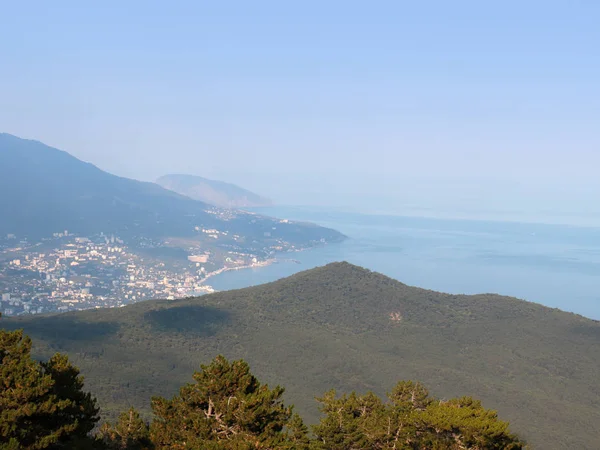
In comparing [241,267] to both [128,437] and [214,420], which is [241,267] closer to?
[128,437]

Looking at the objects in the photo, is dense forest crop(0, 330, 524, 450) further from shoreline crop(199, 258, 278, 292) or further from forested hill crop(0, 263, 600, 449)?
shoreline crop(199, 258, 278, 292)

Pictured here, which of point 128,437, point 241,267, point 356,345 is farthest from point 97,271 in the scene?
point 128,437

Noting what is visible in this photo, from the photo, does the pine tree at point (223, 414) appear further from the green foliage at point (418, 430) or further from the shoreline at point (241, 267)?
the shoreline at point (241, 267)

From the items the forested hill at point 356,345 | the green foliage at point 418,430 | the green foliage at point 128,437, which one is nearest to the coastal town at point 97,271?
the forested hill at point 356,345

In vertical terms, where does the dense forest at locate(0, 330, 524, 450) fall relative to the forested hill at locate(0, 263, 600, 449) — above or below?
above

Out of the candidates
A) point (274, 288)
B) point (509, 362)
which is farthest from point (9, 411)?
point (274, 288)

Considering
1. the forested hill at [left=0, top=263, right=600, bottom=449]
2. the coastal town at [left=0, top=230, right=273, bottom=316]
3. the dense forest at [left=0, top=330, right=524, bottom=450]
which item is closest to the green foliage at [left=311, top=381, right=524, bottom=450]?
the dense forest at [left=0, top=330, right=524, bottom=450]
